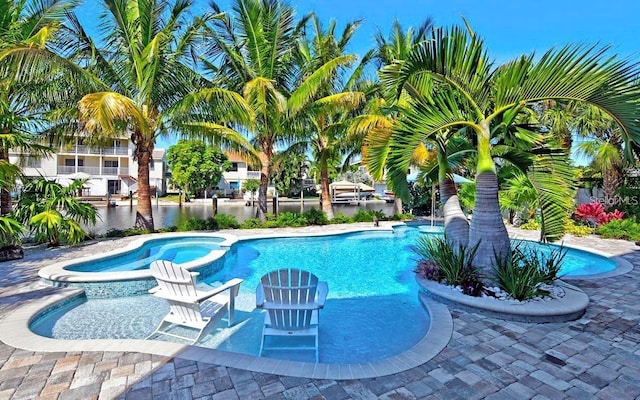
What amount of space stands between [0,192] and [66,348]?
25.4ft

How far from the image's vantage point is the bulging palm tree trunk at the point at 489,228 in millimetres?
5488

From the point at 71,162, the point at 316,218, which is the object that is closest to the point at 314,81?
the point at 316,218

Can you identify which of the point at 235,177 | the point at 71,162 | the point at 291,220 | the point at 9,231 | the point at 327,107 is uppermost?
the point at 71,162

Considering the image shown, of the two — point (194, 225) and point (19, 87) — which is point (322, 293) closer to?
point (194, 225)

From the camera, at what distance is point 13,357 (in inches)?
141

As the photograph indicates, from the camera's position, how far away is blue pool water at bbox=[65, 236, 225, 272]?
7.99 meters

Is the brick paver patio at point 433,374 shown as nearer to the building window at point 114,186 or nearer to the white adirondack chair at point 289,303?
the white adirondack chair at point 289,303

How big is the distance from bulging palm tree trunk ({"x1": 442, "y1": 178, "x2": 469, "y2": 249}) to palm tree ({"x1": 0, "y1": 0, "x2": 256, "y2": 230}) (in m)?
6.67

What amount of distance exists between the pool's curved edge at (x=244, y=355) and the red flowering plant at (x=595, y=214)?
12778 millimetres

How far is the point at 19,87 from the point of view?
9.45m

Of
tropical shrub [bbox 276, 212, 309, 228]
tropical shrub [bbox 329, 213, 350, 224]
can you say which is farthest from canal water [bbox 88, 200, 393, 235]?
tropical shrub [bbox 276, 212, 309, 228]

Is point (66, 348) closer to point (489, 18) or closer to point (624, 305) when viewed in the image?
point (624, 305)

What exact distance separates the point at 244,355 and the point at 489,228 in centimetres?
426

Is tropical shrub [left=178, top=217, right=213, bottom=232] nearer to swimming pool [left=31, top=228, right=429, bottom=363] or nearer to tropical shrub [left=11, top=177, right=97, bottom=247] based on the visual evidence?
tropical shrub [left=11, top=177, right=97, bottom=247]
